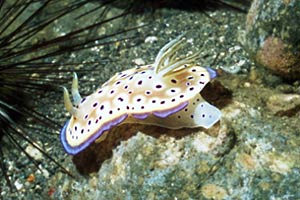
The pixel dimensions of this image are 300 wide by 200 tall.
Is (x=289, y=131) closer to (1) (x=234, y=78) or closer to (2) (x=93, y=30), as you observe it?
(1) (x=234, y=78)

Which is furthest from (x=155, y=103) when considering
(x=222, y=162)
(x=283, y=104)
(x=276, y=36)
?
(x=276, y=36)

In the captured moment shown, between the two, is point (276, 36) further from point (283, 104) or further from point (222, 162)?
point (222, 162)

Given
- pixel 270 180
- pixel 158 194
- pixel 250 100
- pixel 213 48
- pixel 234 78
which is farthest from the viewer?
pixel 213 48

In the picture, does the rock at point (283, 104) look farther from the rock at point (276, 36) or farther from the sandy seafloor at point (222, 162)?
the rock at point (276, 36)

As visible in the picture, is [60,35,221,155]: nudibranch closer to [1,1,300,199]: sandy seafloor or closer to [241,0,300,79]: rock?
[1,1,300,199]: sandy seafloor

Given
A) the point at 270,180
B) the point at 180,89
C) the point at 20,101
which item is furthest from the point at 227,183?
the point at 20,101

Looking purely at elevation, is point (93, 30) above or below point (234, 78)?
below

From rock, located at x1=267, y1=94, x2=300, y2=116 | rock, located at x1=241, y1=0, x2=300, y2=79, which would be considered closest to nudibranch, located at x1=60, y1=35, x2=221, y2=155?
rock, located at x1=267, y1=94, x2=300, y2=116
